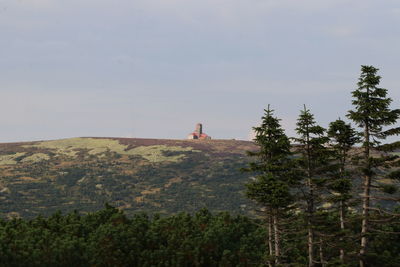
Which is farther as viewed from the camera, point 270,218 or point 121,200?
point 121,200

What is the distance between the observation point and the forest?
38844mm

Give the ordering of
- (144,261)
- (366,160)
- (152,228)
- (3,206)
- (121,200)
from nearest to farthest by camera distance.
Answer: (366,160) < (144,261) < (152,228) < (3,206) < (121,200)

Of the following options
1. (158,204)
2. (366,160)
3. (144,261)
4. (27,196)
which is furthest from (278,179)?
(27,196)

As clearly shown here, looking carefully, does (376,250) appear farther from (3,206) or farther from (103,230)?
(3,206)

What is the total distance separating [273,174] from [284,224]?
577cm

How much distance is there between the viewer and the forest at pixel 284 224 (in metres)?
38.8

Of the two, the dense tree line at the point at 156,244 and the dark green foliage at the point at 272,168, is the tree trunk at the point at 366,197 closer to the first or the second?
the dense tree line at the point at 156,244

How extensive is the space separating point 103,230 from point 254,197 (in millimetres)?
15022

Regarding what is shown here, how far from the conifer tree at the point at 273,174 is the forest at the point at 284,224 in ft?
0.23

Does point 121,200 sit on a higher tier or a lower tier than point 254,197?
lower

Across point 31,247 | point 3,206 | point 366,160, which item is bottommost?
point 3,206

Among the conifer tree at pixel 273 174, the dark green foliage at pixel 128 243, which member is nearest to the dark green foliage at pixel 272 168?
the conifer tree at pixel 273 174

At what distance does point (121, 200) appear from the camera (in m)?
195

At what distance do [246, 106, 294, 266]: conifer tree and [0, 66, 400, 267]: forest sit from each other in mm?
71
